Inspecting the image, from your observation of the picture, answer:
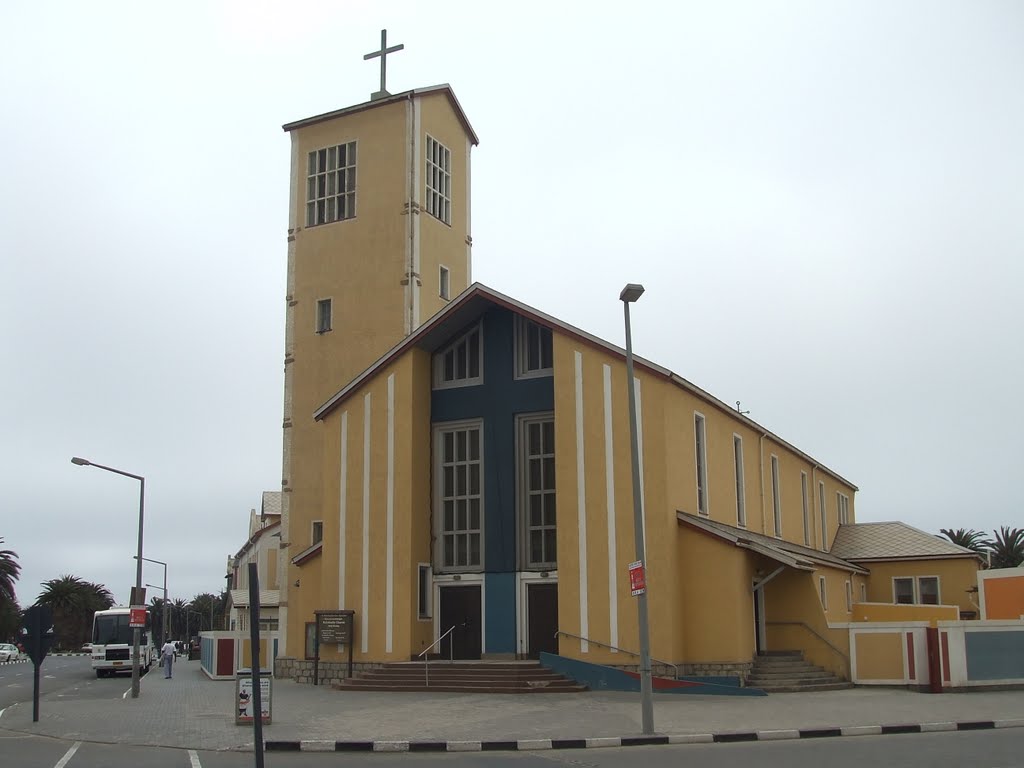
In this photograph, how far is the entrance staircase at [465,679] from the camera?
2525 centimetres

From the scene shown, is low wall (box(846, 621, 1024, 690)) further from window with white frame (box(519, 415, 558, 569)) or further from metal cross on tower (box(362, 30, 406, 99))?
metal cross on tower (box(362, 30, 406, 99))

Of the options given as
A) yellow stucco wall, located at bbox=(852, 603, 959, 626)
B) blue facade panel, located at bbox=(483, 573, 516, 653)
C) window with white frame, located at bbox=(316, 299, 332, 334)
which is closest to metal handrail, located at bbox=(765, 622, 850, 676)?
yellow stucco wall, located at bbox=(852, 603, 959, 626)

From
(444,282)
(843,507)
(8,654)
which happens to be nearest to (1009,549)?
(843,507)

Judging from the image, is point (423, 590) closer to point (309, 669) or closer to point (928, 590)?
point (309, 669)

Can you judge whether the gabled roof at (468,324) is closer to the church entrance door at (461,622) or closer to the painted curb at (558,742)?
the church entrance door at (461,622)

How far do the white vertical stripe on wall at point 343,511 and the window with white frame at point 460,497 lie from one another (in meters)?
2.62

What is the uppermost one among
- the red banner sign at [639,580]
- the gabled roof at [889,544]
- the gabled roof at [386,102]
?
the gabled roof at [386,102]

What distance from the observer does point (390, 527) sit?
28.8m

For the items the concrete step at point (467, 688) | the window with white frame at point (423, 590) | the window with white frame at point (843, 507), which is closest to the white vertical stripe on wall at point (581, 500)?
the concrete step at point (467, 688)

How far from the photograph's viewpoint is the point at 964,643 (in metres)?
24.3

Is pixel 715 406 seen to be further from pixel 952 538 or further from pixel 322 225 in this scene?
pixel 952 538

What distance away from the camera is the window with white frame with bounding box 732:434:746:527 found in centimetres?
3117

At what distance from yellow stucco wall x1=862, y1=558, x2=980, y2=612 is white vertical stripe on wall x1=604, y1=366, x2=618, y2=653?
59.2 ft

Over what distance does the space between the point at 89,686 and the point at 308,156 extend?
21.1 m
